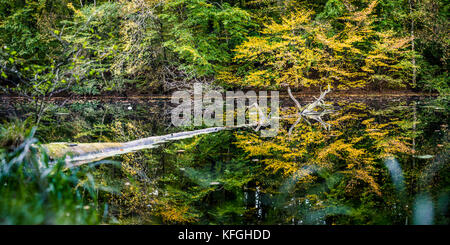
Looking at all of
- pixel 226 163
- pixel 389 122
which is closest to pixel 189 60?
pixel 389 122

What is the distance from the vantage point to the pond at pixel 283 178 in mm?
2604

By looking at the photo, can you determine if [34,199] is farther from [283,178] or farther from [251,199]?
[283,178]

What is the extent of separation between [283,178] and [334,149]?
5.59 feet

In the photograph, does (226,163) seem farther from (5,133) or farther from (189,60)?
(189,60)

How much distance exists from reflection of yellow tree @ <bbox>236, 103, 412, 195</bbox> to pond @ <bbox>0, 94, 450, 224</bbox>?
0.02 metres

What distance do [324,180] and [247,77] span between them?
39.1ft

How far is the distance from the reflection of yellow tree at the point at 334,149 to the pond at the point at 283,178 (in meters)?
0.02

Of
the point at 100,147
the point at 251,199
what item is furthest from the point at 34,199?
the point at 100,147

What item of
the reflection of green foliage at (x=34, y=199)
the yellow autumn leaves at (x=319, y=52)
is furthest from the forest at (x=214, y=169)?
the yellow autumn leaves at (x=319, y=52)

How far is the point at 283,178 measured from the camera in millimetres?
3574

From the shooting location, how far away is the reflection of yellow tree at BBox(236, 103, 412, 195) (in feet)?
12.3

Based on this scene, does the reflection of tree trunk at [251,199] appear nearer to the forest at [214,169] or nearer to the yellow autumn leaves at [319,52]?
the forest at [214,169]

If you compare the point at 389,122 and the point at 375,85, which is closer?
the point at 389,122

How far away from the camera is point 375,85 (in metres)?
16.7
